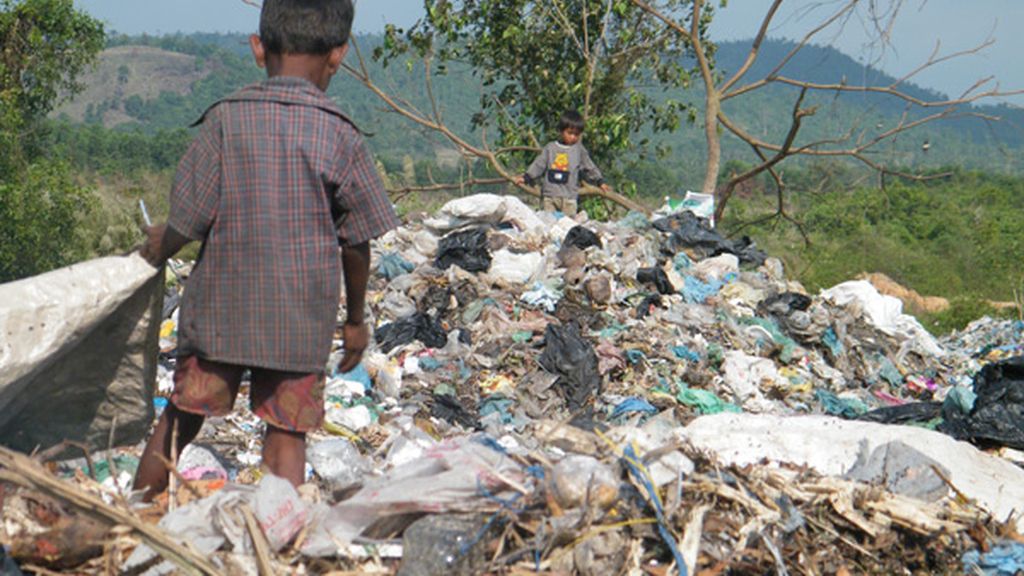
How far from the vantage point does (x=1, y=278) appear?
8.96 metres

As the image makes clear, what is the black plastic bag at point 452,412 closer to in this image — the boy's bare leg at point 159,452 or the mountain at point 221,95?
the boy's bare leg at point 159,452

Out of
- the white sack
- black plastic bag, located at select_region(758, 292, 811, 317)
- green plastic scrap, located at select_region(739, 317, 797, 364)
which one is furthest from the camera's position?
black plastic bag, located at select_region(758, 292, 811, 317)

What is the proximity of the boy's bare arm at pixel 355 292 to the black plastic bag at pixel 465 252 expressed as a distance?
4471 mm

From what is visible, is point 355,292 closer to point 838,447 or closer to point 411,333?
point 838,447

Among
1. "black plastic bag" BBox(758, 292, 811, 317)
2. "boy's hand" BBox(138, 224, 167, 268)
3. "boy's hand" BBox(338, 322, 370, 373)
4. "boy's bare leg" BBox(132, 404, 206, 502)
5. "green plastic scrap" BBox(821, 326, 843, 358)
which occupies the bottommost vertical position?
"green plastic scrap" BBox(821, 326, 843, 358)

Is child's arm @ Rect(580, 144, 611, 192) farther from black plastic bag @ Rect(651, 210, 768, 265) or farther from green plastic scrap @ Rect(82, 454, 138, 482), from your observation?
green plastic scrap @ Rect(82, 454, 138, 482)

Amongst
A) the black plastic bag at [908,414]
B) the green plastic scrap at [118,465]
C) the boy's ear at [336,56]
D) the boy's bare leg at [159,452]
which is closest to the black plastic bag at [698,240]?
the black plastic bag at [908,414]

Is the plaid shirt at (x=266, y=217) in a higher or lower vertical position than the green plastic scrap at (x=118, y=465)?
higher

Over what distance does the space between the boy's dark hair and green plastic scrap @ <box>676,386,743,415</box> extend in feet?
12.2

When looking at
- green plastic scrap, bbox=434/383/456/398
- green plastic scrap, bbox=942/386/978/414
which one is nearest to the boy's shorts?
green plastic scrap, bbox=434/383/456/398

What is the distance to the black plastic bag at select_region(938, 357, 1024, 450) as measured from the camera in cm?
449

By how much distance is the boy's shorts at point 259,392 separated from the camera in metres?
2.30

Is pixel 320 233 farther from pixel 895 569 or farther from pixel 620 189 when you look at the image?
pixel 620 189

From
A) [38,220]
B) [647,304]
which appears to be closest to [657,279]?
[647,304]
